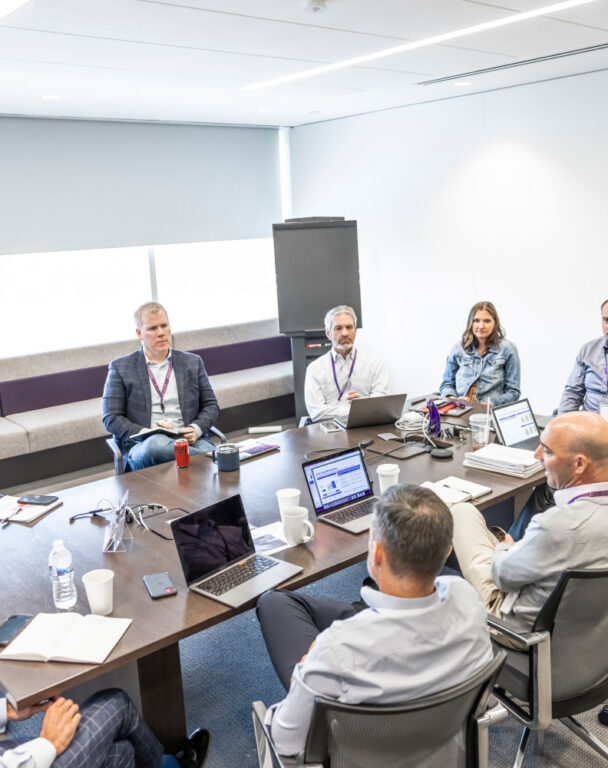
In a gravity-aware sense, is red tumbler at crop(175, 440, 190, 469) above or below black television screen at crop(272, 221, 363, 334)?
below

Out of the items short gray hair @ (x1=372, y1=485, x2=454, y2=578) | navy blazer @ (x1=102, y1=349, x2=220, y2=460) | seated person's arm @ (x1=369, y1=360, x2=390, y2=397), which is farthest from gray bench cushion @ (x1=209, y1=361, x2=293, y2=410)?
short gray hair @ (x1=372, y1=485, x2=454, y2=578)

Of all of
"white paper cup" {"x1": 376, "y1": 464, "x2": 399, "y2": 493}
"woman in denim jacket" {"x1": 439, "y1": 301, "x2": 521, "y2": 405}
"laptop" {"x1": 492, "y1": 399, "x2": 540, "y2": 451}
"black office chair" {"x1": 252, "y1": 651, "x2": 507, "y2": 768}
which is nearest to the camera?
"black office chair" {"x1": 252, "y1": 651, "x2": 507, "y2": 768}

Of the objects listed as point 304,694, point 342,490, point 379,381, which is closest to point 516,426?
point 342,490

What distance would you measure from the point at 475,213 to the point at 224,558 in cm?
471

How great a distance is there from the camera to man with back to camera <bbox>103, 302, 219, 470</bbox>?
4340 mm

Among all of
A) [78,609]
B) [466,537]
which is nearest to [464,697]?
[466,537]

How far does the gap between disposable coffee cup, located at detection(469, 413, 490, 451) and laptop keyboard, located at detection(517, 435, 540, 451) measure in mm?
166

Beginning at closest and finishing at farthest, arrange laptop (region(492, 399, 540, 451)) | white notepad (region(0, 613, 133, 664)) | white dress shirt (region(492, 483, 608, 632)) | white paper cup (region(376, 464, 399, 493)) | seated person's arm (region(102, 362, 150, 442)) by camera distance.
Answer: white notepad (region(0, 613, 133, 664)), white dress shirt (region(492, 483, 608, 632)), white paper cup (region(376, 464, 399, 493)), laptop (region(492, 399, 540, 451)), seated person's arm (region(102, 362, 150, 442))

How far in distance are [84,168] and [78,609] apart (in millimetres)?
5006

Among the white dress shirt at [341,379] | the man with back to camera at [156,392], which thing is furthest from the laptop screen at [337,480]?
the white dress shirt at [341,379]

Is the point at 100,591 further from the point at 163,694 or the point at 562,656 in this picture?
the point at 562,656

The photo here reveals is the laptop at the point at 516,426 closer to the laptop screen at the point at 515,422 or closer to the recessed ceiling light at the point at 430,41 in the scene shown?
the laptop screen at the point at 515,422

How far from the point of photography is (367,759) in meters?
1.68

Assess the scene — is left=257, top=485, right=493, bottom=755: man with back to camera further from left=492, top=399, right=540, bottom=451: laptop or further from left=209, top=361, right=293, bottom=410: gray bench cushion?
left=209, top=361, right=293, bottom=410: gray bench cushion
